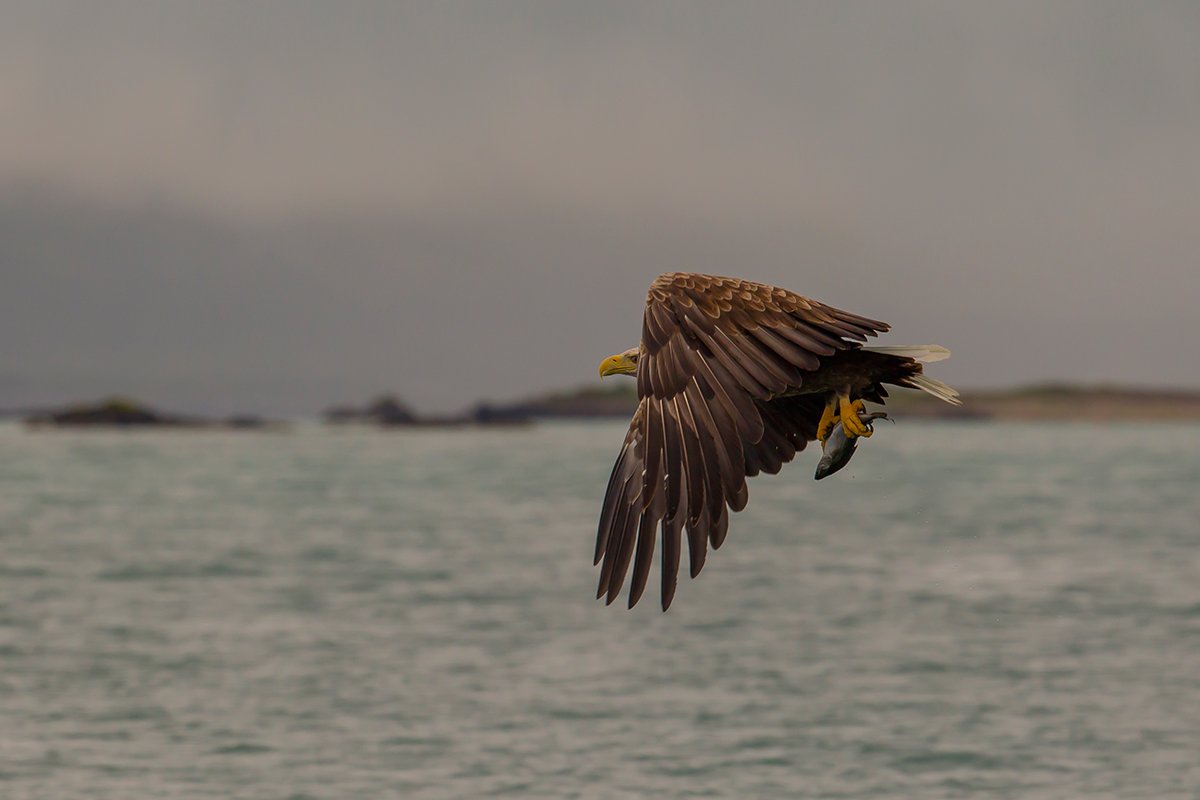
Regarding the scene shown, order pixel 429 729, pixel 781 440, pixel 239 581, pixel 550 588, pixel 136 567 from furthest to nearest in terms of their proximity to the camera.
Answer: pixel 136 567 < pixel 239 581 < pixel 550 588 < pixel 429 729 < pixel 781 440

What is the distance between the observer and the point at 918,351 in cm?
640

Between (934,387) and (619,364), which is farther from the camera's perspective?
(619,364)

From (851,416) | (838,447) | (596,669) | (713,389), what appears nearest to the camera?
(713,389)

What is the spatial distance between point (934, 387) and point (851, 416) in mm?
617

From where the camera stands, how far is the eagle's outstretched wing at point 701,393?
5.45 metres

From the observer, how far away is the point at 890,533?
5202 inches

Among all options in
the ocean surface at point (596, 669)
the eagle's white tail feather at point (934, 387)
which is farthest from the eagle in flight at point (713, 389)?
the ocean surface at point (596, 669)

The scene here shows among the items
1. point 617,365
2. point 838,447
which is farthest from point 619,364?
point 838,447

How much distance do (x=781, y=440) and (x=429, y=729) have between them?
5113 cm

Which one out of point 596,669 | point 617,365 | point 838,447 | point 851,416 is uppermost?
point 617,365

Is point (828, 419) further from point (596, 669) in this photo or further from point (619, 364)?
point (596, 669)

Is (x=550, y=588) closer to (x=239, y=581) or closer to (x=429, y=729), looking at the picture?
(x=239, y=581)

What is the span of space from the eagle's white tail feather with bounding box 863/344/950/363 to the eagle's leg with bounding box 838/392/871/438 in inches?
11.6

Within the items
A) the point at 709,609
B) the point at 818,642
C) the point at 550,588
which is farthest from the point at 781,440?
the point at 550,588
